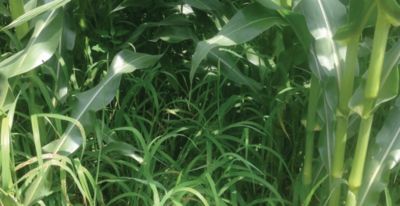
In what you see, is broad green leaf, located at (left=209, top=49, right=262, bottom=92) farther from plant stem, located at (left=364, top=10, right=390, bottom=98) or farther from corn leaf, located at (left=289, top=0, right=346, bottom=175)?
plant stem, located at (left=364, top=10, right=390, bottom=98)

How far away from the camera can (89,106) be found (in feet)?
4.77

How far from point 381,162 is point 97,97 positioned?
0.72 meters

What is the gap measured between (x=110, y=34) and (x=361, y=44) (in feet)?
2.90

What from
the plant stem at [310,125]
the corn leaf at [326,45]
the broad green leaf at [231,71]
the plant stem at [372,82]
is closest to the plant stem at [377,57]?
the plant stem at [372,82]

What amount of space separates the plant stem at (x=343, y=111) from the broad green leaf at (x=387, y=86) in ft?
0.12

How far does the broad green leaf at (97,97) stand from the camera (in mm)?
1387

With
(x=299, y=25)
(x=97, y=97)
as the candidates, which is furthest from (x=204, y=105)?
(x=299, y=25)

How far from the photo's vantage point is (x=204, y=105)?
1.79 m

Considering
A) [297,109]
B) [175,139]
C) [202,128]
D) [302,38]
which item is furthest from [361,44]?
[175,139]

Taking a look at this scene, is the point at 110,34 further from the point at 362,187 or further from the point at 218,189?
the point at 362,187

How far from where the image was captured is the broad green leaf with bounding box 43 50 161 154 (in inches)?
54.6

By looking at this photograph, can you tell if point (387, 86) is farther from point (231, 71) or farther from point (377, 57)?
point (231, 71)

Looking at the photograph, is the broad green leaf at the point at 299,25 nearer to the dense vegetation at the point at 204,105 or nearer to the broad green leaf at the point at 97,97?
the dense vegetation at the point at 204,105

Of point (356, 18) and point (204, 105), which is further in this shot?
point (204, 105)
